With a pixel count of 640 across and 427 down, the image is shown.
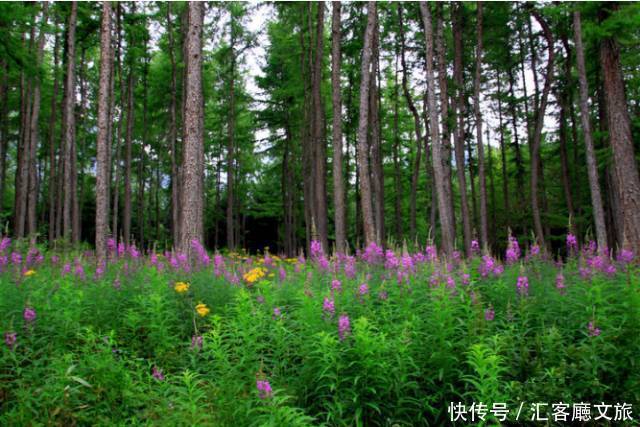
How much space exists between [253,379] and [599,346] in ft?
10.1

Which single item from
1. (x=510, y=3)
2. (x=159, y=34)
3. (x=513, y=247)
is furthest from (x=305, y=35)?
(x=513, y=247)

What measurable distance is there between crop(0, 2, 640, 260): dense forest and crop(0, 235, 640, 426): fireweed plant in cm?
433

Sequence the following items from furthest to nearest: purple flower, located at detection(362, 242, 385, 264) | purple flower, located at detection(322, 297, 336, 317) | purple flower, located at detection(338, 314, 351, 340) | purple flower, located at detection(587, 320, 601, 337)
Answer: purple flower, located at detection(362, 242, 385, 264), purple flower, located at detection(322, 297, 336, 317), purple flower, located at detection(587, 320, 601, 337), purple flower, located at detection(338, 314, 351, 340)

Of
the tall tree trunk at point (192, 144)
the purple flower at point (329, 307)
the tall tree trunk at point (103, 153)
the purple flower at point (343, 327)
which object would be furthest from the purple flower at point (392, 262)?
the tall tree trunk at point (103, 153)

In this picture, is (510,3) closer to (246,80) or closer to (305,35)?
(305,35)

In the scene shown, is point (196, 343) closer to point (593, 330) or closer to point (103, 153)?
point (593, 330)

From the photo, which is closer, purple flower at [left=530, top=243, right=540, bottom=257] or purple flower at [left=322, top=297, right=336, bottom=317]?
purple flower at [left=322, top=297, right=336, bottom=317]

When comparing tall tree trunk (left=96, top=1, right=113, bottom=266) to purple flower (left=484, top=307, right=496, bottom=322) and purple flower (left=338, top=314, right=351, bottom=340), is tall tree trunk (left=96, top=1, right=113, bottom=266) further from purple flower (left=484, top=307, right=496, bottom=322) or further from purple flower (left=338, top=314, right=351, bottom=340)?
purple flower (left=484, top=307, right=496, bottom=322)

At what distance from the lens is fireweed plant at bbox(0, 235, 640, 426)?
375cm

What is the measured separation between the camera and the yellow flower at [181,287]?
5.68 m

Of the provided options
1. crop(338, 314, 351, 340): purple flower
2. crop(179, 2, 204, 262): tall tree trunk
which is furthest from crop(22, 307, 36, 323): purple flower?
crop(179, 2, 204, 262): tall tree trunk

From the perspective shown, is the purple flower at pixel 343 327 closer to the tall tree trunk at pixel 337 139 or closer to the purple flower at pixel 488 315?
the purple flower at pixel 488 315

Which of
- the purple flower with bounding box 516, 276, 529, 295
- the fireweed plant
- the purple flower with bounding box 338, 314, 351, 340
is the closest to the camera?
the fireweed plant

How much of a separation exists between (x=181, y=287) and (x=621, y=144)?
32.6ft
